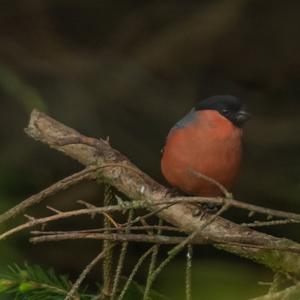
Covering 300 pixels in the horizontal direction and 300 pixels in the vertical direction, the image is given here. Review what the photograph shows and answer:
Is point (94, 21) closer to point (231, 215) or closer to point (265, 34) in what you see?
point (265, 34)

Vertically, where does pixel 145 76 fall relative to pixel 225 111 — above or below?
above

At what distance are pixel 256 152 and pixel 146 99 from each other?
596 mm

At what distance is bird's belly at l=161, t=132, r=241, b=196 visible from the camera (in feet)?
8.71

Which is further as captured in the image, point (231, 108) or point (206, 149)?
point (231, 108)

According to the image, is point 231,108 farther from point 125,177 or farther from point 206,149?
point 125,177

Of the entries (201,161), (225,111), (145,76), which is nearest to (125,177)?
(201,161)

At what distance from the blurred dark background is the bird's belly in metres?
1.44

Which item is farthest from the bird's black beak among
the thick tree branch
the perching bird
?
the thick tree branch

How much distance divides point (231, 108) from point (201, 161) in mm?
298

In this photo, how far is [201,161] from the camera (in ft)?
8.71

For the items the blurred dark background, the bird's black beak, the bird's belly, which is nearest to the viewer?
the bird's belly

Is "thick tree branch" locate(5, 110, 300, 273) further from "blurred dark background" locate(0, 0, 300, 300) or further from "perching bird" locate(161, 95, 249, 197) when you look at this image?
"blurred dark background" locate(0, 0, 300, 300)

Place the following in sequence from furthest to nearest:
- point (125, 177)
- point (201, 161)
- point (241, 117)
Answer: point (241, 117)
point (201, 161)
point (125, 177)

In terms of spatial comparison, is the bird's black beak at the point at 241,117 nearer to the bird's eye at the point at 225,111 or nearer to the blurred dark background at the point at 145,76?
the bird's eye at the point at 225,111
